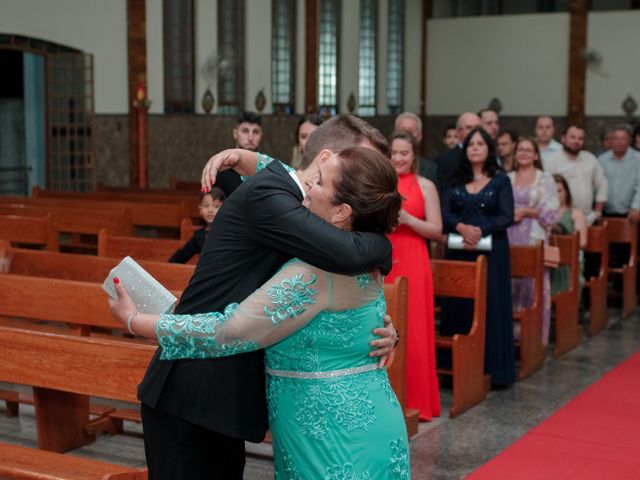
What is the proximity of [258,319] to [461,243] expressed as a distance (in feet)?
13.9

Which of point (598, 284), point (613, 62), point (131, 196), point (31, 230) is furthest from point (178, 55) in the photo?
point (613, 62)

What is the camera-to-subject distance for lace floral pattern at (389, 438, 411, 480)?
8.43ft

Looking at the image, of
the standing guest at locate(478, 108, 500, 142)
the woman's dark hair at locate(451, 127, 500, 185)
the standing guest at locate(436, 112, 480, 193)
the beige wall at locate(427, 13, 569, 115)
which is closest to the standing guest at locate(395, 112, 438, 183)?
the woman's dark hair at locate(451, 127, 500, 185)

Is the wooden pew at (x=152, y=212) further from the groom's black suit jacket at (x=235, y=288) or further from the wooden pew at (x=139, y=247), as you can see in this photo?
the groom's black suit jacket at (x=235, y=288)

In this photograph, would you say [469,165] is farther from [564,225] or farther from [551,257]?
[564,225]

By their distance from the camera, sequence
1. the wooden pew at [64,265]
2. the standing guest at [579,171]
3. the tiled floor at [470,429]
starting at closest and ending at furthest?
the tiled floor at [470,429] < the wooden pew at [64,265] < the standing guest at [579,171]

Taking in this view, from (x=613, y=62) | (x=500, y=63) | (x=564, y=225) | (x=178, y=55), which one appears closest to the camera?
(x=564, y=225)

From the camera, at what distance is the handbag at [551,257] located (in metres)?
7.39

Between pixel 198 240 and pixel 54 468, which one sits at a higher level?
pixel 198 240

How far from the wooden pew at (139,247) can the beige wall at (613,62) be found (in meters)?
14.1

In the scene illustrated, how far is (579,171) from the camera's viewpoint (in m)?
9.64

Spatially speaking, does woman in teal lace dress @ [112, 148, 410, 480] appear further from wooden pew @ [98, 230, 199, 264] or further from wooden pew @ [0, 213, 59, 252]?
wooden pew @ [0, 213, 59, 252]

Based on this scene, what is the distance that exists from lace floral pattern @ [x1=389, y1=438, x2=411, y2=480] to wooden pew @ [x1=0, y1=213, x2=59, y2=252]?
5.43 m

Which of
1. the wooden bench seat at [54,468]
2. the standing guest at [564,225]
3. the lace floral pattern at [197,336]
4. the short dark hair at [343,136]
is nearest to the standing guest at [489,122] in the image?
the standing guest at [564,225]
